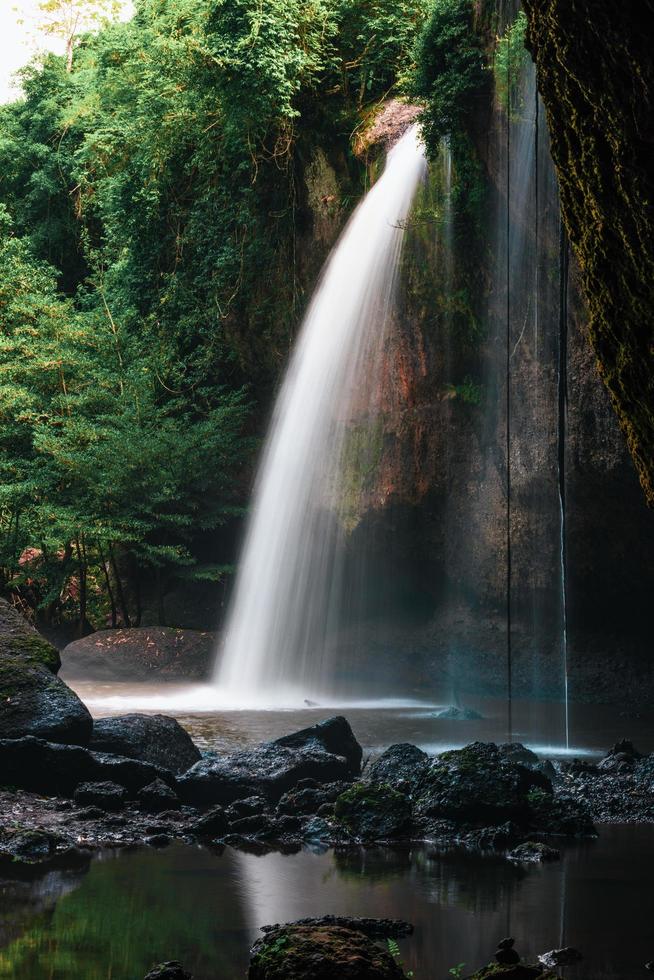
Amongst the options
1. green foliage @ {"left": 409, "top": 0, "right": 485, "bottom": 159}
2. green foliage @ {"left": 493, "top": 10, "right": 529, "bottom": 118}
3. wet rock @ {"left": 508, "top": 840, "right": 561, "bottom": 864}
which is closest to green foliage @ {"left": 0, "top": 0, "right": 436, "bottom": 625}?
green foliage @ {"left": 409, "top": 0, "right": 485, "bottom": 159}

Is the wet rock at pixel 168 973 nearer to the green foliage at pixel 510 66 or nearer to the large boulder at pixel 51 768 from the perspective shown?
the large boulder at pixel 51 768

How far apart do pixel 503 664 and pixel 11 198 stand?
53.4 ft

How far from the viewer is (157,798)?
7.15m

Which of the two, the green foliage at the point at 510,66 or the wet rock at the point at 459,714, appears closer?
the wet rock at the point at 459,714

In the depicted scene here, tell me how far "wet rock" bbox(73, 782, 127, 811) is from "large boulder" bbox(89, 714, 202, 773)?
2.14 feet

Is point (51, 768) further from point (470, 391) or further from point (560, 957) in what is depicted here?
point (470, 391)

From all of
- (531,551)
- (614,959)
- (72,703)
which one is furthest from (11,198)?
(614,959)

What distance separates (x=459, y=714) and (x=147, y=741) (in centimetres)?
520

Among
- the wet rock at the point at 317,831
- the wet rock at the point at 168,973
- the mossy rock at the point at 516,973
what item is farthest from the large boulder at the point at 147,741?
the mossy rock at the point at 516,973

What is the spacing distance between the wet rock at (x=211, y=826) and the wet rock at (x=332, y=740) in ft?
5.19

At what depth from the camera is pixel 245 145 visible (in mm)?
17859

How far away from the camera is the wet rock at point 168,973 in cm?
408

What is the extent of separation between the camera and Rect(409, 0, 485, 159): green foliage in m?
14.2

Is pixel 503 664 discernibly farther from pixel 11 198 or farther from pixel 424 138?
pixel 11 198
